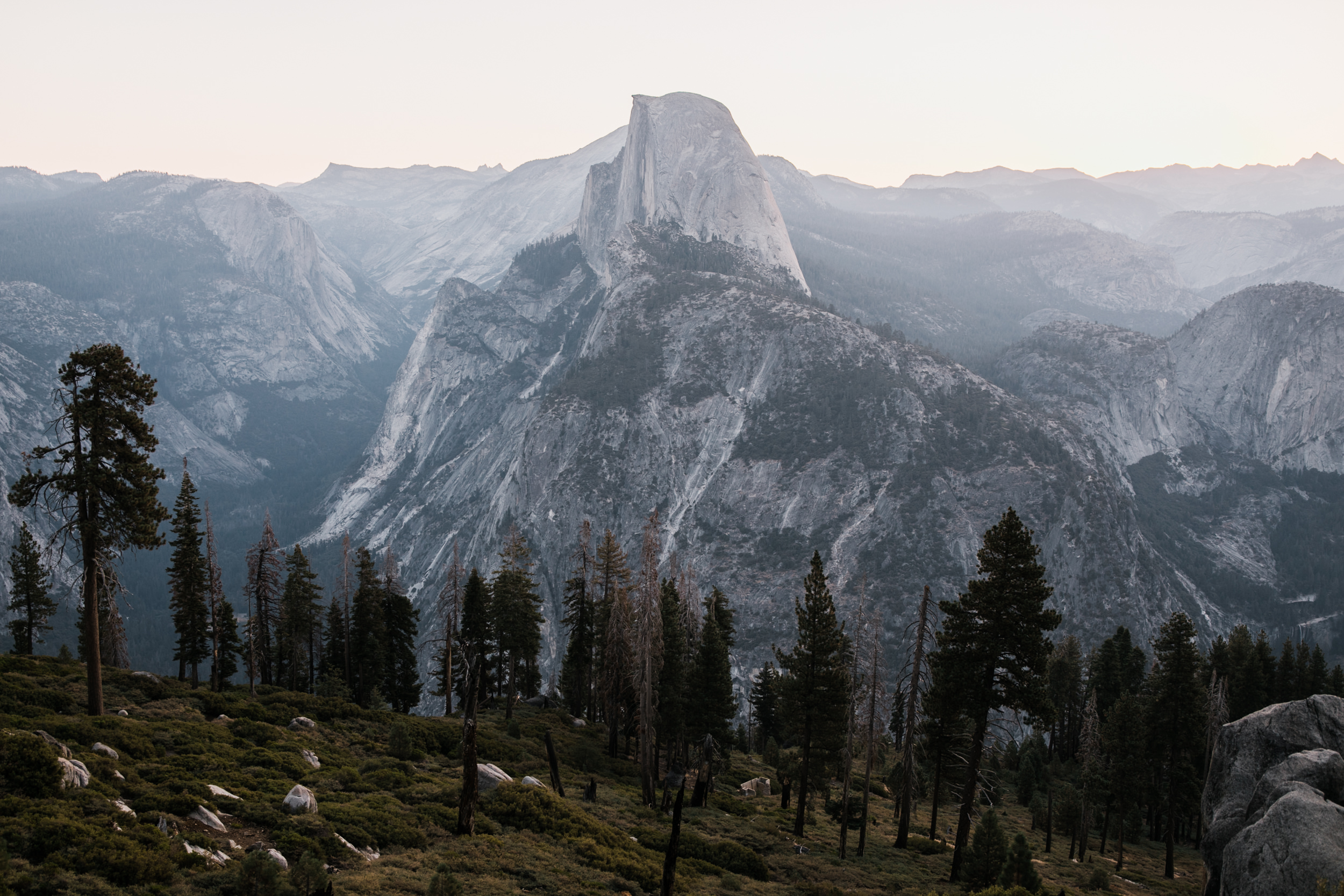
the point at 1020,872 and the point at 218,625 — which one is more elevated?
the point at 1020,872

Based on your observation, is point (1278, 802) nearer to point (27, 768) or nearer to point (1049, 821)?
point (1049, 821)

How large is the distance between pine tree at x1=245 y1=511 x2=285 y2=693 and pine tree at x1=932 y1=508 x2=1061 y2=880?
4500 cm

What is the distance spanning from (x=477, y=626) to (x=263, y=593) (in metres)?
15.6

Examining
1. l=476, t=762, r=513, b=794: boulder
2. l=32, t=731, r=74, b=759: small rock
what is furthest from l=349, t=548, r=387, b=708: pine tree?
l=32, t=731, r=74, b=759: small rock

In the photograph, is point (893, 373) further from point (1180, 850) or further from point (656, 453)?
point (1180, 850)

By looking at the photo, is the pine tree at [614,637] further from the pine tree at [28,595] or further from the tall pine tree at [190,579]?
the pine tree at [28,595]

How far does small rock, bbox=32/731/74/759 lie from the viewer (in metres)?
21.7

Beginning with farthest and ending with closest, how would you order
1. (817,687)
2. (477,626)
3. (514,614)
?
(477,626)
(514,614)
(817,687)

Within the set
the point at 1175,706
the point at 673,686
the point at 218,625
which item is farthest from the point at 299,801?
the point at 1175,706

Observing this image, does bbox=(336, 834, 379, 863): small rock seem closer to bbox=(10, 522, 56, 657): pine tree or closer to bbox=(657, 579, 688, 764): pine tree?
bbox=(657, 579, 688, 764): pine tree

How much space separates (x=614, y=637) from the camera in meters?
45.8

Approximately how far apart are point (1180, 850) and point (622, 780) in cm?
4263

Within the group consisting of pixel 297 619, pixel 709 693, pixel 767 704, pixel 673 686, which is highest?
pixel 673 686

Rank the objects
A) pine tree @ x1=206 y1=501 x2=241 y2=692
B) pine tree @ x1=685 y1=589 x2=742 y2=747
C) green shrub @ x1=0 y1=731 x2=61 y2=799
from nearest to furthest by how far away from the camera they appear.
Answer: green shrub @ x1=0 y1=731 x2=61 y2=799
pine tree @ x1=685 y1=589 x2=742 y2=747
pine tree @ x1=206 y1=501 x2=241 y2=692
